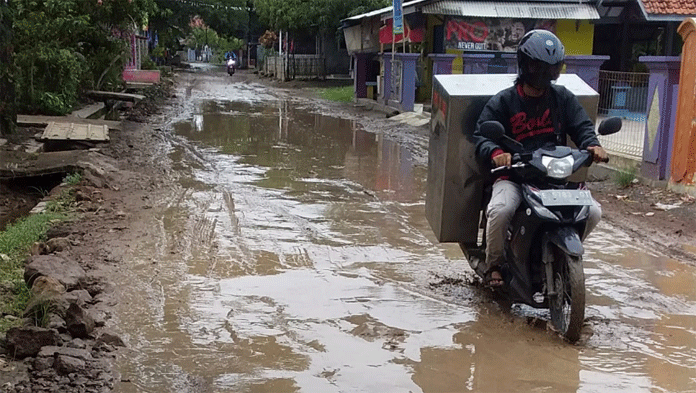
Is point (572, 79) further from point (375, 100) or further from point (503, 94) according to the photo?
point (375, 100)

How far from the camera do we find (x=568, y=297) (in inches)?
175

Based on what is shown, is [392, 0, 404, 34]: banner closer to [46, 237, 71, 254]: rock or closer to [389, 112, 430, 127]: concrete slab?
[389, 112, 430, 127]: concrete slab

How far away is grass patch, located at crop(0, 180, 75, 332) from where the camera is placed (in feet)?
15.6

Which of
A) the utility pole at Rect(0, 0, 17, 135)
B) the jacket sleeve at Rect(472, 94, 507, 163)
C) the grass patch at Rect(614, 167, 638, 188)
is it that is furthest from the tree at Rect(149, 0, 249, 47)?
the jacket sleeve at Rect(472, 94, 507, 163)

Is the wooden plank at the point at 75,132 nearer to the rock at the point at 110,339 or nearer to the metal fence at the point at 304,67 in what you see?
the rock at the point at 110,339

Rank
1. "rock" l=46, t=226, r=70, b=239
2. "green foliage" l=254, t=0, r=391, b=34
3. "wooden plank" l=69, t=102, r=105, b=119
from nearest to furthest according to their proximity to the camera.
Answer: "rock" l=46, t=226, r=70, b=239, "wooden plank" l=69, t=102, r=105, b=119, "green foliage" l=254, t=0, r=391, b=34

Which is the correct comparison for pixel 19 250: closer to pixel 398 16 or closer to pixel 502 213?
pixel 502 213

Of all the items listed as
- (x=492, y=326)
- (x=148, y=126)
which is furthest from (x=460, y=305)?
(x=148, y=126)

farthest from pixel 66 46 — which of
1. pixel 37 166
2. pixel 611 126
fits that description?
pixel 611 126

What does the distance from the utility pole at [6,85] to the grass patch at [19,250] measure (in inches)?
168

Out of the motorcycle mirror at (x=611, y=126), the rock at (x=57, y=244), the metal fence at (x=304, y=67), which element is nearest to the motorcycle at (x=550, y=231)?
the motorcycle mirror at (x=611, y=126)

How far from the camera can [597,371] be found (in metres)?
4.08

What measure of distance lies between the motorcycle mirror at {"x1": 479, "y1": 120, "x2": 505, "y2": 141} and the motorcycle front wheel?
0.75m

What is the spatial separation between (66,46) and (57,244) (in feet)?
41.5
